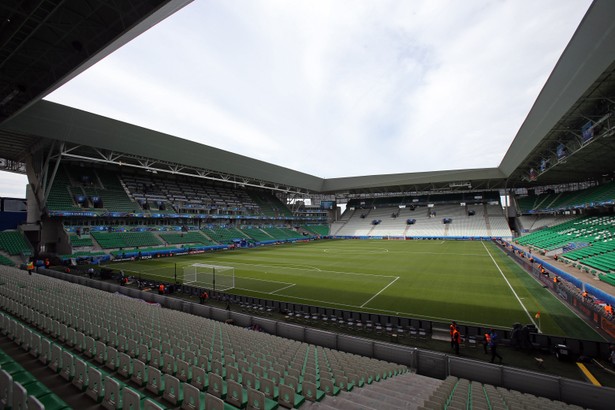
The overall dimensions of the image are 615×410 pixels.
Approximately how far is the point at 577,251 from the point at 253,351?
3157 cm

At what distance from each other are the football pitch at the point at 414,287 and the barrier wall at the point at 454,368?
503 cm

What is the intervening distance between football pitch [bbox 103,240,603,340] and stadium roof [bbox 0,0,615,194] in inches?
521

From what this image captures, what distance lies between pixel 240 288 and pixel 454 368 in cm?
1648

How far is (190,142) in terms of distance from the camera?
44.4 meters

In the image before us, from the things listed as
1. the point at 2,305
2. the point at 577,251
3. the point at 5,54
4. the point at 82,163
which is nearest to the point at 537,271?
the point at 577,251

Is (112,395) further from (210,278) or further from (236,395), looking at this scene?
(210,278)

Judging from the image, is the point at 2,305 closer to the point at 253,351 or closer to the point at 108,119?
the point at 253,351

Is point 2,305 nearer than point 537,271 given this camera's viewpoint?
Yes

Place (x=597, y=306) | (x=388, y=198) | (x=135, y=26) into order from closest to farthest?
(x=135, y=26), (x=597, y=306), (x=388, y=198)

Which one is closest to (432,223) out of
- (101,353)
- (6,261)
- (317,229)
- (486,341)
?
(317,229)

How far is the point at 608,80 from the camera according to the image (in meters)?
16.3

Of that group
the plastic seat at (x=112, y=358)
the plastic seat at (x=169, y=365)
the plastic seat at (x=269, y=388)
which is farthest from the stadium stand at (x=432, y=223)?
the plastic seat at (x=112, y=358)

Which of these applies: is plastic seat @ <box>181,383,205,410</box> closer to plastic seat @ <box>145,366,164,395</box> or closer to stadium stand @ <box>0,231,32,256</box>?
plastic seat @ <box>145,366,164,395</box>

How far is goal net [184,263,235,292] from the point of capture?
73.0ft
